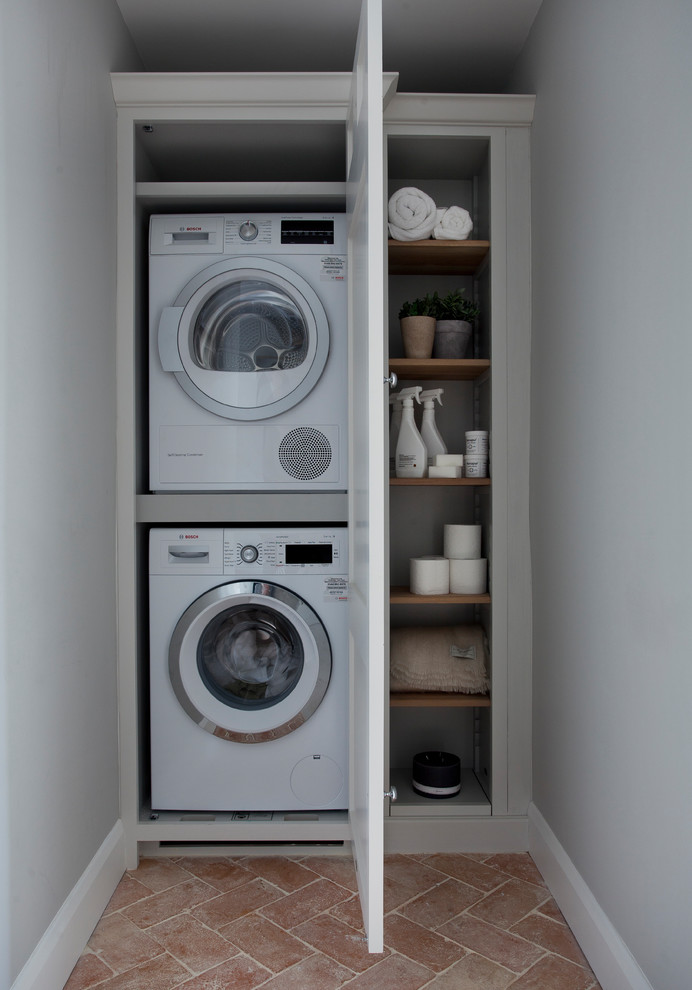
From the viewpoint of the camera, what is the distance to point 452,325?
2.50 metres

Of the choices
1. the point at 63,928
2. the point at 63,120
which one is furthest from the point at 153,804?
the point at 63,120

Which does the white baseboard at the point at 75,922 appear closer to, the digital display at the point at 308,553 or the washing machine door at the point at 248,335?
the digital display at the point at 308,553

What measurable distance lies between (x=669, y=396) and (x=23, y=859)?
59.1 inches

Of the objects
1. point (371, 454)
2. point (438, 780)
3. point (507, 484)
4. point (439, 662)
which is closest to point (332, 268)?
point (507, 484)

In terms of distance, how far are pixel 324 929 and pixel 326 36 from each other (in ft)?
8.38

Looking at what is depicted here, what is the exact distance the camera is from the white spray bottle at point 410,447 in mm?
2471

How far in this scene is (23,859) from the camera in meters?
1.53

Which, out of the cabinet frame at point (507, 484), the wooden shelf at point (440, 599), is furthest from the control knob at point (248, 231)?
the wooden shelf at point (440, 599)

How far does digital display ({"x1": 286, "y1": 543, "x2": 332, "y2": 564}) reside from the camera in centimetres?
235

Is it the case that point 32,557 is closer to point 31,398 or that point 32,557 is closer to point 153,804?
point 31,398

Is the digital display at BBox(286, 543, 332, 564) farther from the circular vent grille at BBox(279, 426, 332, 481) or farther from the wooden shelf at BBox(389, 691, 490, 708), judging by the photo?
the wooden shelf at BBox(389, 691, 490, 708)

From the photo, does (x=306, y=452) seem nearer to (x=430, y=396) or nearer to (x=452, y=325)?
(x=430, y=396)

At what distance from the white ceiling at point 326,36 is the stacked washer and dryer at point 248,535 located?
22.7 inches

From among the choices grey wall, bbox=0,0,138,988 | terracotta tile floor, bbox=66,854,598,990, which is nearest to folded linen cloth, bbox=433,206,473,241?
grey wall, bbox=0,0,138,988
